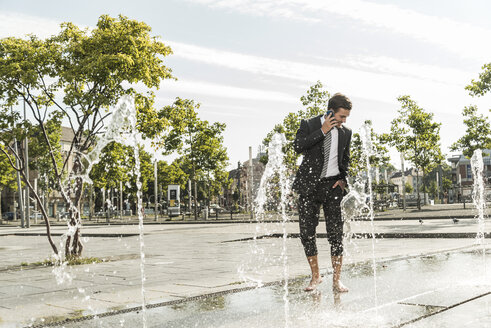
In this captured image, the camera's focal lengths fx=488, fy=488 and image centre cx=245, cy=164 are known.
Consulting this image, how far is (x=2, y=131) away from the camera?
9.34 m

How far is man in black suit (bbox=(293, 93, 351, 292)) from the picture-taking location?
→ 467 centimetres

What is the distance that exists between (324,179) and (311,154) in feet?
0.94

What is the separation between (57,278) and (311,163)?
4512mm

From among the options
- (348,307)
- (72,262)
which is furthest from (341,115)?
(72,262)

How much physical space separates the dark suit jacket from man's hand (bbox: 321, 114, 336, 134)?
3.2 inches

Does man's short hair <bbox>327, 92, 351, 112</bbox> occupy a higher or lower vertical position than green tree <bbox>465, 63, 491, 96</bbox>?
lower

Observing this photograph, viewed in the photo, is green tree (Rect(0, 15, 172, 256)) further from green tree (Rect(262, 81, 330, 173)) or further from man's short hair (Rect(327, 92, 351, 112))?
green tree (Rect(262, 81, 330, 173))

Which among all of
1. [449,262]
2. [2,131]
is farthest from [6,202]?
[449,262]

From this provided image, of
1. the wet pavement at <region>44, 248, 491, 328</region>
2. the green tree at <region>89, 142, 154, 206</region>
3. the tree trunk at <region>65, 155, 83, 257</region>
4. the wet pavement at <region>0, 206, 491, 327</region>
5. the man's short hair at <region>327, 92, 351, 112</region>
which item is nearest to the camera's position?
the wet pavement at <region>44, 248, 491, 328</region>

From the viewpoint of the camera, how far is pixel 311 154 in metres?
4.80

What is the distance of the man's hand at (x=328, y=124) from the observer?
4551mm

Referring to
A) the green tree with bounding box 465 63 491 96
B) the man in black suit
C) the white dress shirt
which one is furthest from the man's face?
the green tree with bounding box 465 63 491 96

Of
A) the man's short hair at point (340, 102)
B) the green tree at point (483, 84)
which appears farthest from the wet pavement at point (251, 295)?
the green tree at point (483, 84)

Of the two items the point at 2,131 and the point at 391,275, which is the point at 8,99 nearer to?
the point at 2,131
